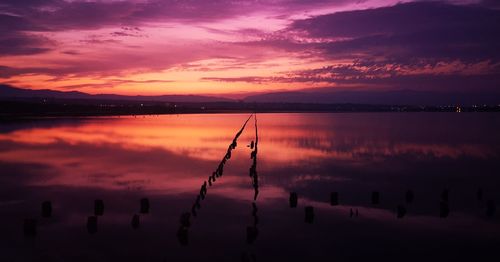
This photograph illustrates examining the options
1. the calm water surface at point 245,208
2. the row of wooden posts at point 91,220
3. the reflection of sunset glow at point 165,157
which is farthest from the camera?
the reflection of sunset glow at point 165,157

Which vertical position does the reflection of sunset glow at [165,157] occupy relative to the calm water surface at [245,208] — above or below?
above

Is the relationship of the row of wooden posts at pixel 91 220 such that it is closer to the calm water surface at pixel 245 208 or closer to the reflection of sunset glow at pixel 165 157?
the calm water surface at pixel 245 208

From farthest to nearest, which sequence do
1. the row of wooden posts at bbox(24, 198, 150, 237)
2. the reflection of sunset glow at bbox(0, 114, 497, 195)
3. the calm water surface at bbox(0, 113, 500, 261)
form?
Answer: the reflection of sunset glow at bbox(0, 114, 497, 195), the row of wooden posts at bbox(24, 198, 150, 237), the calm water surface at bbox(0, 113, 500, 261)

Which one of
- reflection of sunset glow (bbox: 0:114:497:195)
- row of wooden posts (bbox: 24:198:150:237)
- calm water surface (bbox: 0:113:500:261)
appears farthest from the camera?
reflection of sunset glow (bbox: 0:114:497:195)

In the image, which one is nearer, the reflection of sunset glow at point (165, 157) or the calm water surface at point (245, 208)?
the calm water surface at point (245, 208)

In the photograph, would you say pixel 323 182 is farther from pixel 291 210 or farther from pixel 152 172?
pixel 152 172

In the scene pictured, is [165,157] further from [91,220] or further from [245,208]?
[91,220]

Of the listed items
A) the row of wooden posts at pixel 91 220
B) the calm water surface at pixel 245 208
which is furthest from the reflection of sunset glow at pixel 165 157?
the row of wooden posts at pixel 91 220

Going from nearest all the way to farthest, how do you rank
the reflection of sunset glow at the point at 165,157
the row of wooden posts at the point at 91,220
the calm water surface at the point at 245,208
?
the calm water surface at the point at 245,208 → the row of wooden posts at the point at 91,220 → the reflection of sunset glow at the point at 165,157

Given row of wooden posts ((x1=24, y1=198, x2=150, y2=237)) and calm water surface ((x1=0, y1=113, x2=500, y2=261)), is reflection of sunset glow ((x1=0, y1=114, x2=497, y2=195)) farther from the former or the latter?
row of wooden posts ((x1=24, y1=198, x2=150, y2=237))

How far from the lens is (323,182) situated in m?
25.8

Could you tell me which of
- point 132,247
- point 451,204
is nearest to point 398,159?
point 451,204

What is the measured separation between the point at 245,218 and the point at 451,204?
374 inches

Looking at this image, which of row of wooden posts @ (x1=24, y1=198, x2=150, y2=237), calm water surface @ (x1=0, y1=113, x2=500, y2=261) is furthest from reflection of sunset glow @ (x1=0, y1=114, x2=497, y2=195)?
row of wooden posts @ (x1=24, y1=198, x2=150, y2=237)
